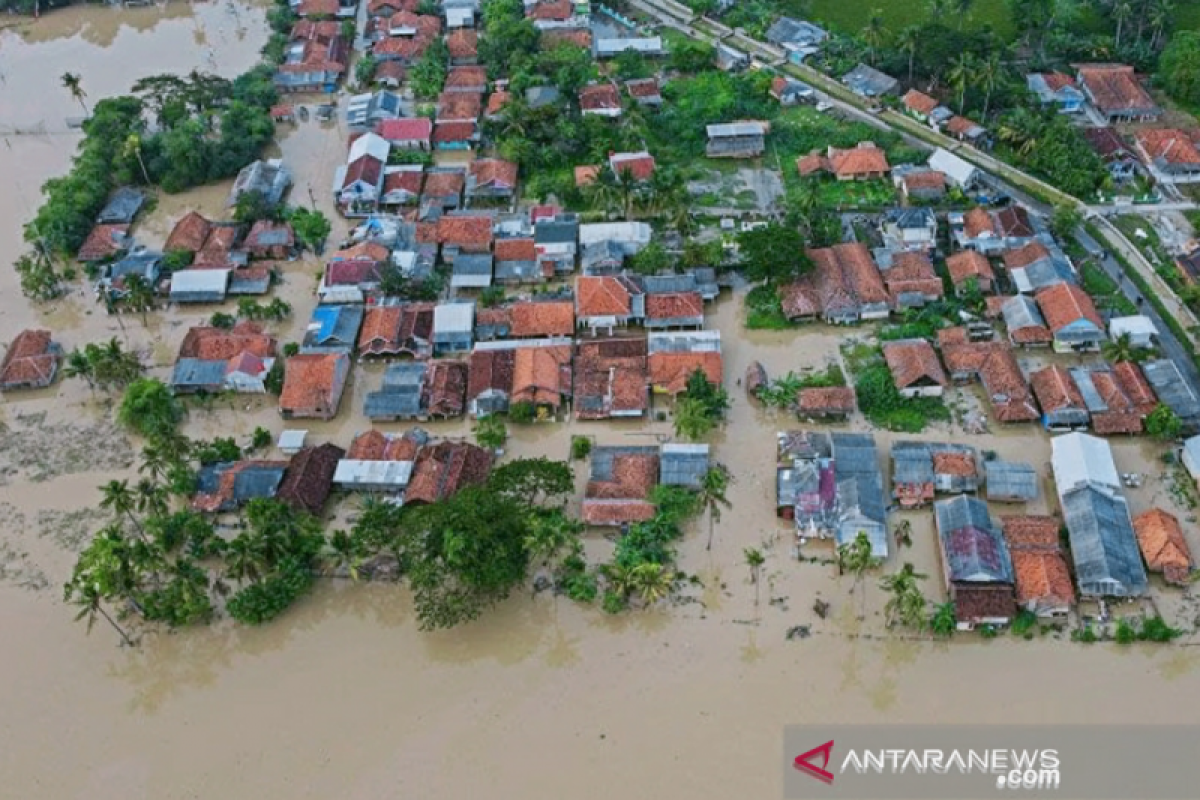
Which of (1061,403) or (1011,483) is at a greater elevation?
(1061,403)

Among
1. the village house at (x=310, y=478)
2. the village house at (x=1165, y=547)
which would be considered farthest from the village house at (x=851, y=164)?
the village house at (x=310, y=478)

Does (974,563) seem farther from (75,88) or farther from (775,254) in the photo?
(75,88)

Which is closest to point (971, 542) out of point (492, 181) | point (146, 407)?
point (492, 181)

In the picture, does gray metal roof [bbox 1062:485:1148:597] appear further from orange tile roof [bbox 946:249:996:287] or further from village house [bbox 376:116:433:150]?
village house [bbox 376:116:433:150]

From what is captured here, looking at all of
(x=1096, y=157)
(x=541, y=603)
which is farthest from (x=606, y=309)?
(x=1096, y=157)

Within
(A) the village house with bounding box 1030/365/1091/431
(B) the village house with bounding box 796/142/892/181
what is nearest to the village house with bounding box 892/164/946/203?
(B) the village house with bounding box 796/142/892/181

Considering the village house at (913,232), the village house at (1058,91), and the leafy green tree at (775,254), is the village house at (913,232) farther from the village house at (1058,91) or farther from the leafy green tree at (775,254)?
the village house at (1058,91)

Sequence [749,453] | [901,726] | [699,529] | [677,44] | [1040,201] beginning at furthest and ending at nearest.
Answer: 1. [677,44]
2. [1040,201]
3. [749,453]
4. [699,529]
5. [901,726]

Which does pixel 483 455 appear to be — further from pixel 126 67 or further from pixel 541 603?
pixel 126 67
